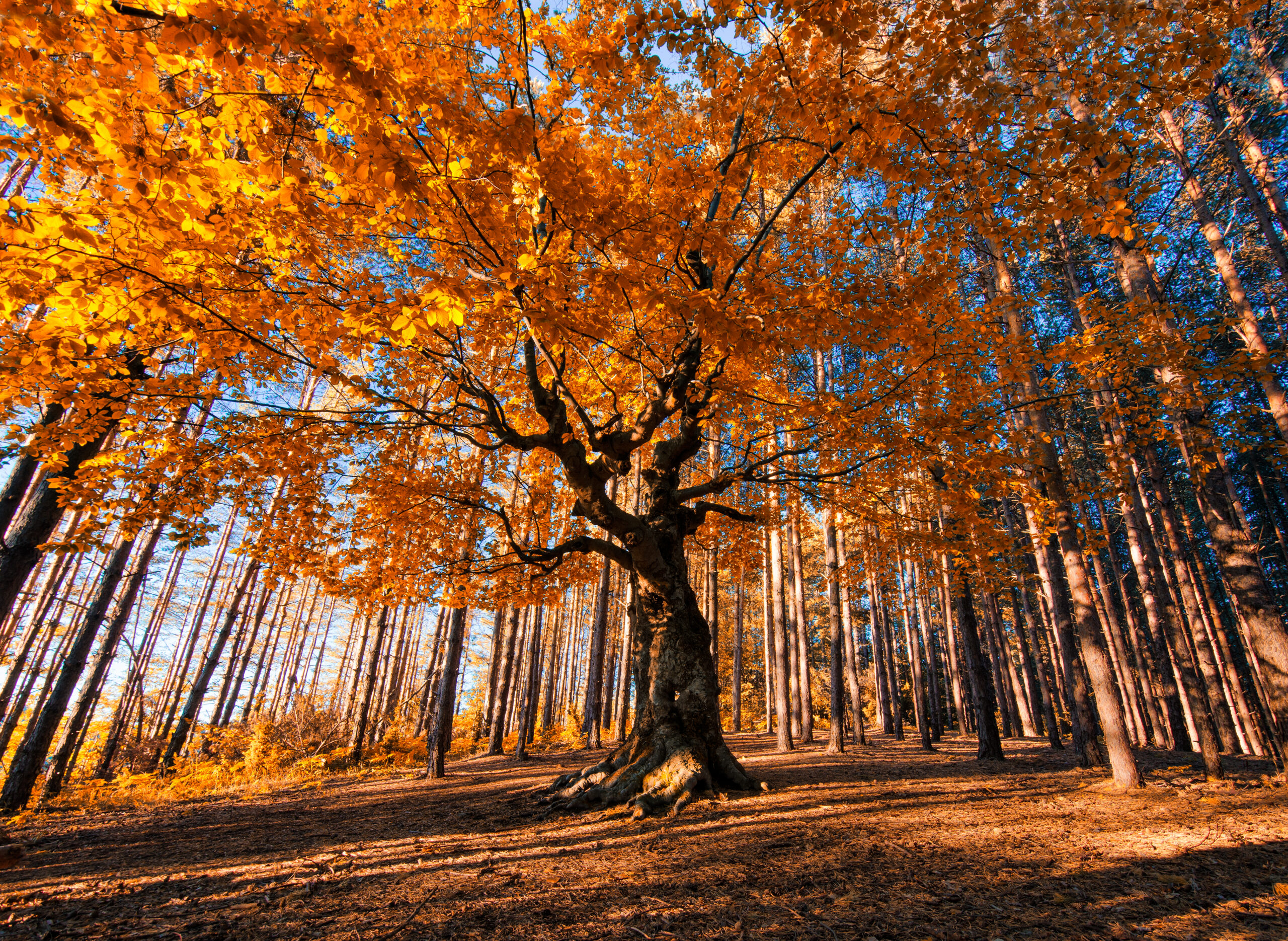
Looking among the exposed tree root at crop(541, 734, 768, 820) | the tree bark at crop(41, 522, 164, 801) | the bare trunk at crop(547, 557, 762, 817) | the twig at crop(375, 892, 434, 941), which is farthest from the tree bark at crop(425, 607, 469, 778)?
the twig at crop(375, 892, 434, 941)

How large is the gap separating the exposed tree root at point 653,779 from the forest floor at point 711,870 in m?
0.27

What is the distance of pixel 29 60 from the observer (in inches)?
86.4

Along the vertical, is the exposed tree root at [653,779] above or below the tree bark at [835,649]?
below

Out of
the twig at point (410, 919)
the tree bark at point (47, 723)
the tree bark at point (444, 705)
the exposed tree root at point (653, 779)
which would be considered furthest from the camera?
the tree bark at point (444, 705)

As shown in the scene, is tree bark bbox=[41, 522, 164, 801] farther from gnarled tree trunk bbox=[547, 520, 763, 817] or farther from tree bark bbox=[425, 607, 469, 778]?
gnarled tree trunk bbox=[547, 520, 763, 817]

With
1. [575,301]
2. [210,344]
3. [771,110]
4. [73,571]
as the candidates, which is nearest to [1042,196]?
[771,110]

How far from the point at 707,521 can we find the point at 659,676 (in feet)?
12.3

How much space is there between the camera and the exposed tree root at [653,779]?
5.77 m

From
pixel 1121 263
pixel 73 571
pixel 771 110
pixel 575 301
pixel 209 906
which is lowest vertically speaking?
pixel 209 906

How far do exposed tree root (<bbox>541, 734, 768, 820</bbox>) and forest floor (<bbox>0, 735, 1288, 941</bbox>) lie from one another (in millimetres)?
274

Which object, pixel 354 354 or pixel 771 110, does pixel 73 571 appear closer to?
pixel 354 354

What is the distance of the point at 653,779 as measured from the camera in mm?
6023

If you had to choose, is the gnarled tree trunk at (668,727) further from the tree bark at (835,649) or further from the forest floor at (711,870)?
the tree bark at (835,649)

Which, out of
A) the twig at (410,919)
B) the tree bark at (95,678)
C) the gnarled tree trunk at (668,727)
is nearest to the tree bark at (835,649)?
the gnarled tree trunk at (668,727)
